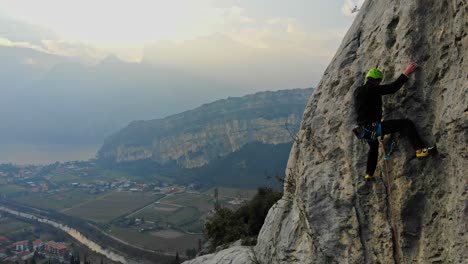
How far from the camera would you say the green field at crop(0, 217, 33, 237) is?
317 ft

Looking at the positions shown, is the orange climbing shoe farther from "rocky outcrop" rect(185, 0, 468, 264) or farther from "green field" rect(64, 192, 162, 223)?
"green field" rect(64, 192, 162, 223)

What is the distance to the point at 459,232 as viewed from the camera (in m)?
6.82

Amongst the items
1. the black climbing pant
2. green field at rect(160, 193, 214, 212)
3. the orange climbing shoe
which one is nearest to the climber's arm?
the black climbing pant

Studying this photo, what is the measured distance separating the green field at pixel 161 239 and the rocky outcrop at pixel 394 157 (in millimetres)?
68473

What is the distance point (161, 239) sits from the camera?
285 ft

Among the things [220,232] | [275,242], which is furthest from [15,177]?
[275,242]

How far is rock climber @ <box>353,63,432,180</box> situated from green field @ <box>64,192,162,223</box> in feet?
346

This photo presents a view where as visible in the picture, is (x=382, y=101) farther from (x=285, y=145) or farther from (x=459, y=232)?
(x=285, y=145)

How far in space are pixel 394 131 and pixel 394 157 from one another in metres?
0.58

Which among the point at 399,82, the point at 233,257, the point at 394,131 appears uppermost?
the point at 399,82

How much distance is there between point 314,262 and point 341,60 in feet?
17.0

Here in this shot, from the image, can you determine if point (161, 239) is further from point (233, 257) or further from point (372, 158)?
point (372, 158)

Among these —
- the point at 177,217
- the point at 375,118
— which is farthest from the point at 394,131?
the point at 177,217

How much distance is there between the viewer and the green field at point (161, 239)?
79.6 m
